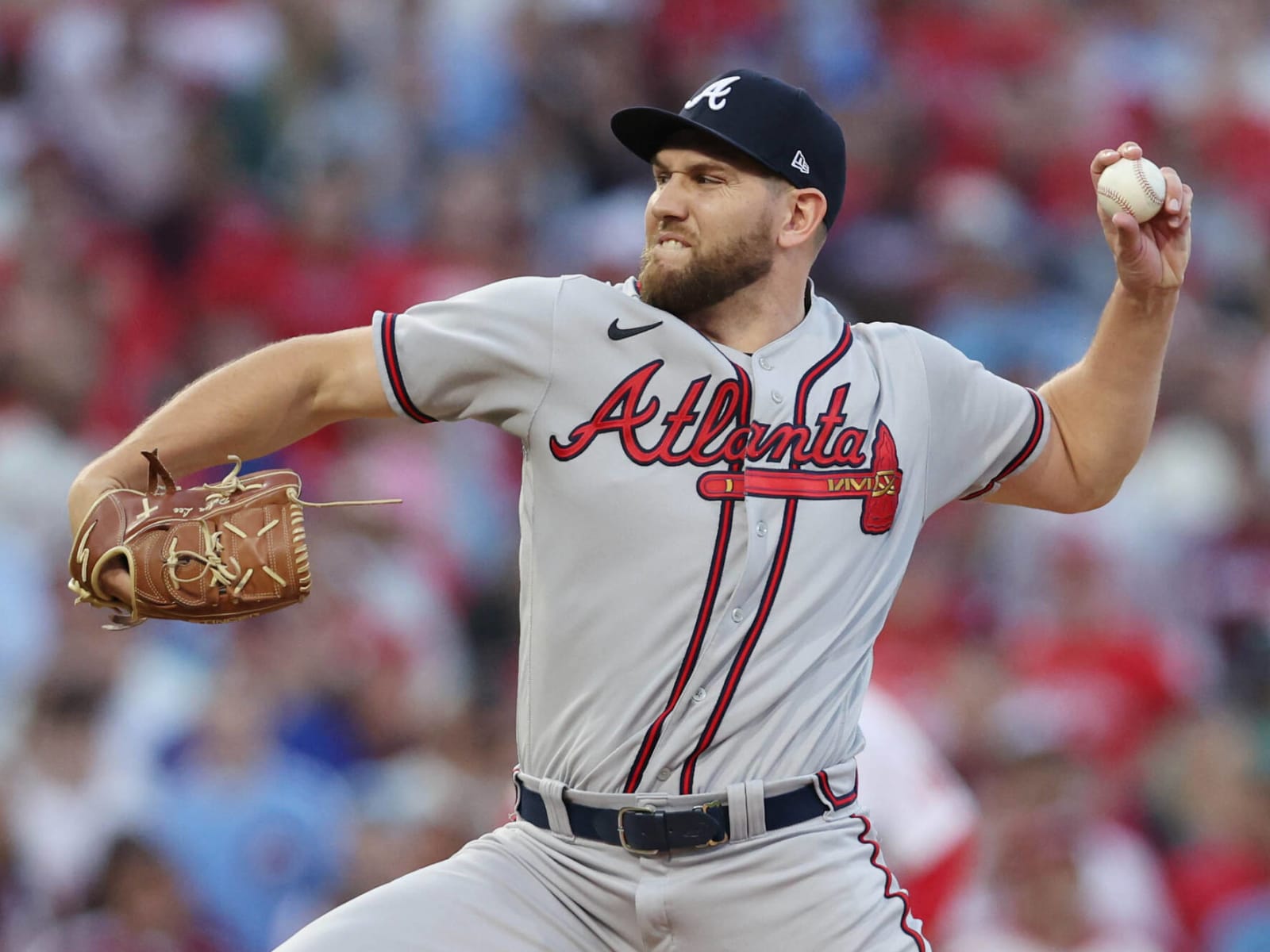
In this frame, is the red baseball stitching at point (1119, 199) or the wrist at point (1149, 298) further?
→ the wrist at point (1149, 298)

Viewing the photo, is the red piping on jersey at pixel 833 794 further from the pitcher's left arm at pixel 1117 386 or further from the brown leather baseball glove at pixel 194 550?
the brown leather baseball glove at pixel 194 550

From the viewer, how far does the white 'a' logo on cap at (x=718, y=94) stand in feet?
10.8

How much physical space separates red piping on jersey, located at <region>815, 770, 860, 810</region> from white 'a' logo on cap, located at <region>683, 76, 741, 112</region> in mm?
1200

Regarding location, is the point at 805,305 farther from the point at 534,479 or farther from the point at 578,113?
the point at 578,113

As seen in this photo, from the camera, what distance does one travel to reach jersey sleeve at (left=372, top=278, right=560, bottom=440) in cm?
314

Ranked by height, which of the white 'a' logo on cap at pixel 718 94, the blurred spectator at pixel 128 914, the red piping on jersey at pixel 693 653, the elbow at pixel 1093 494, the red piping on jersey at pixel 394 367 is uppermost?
the white 'a' logo on cap at pixel 718 94

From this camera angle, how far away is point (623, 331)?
10.5 ft

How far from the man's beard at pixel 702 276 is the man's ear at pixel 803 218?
8 cm

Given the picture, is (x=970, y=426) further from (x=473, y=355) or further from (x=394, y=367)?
(x=394, y=367)

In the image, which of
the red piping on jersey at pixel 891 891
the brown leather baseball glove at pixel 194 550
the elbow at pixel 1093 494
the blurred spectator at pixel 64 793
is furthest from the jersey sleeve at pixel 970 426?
the blurred spectator at pixel 64 793

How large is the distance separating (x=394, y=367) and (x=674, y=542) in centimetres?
57

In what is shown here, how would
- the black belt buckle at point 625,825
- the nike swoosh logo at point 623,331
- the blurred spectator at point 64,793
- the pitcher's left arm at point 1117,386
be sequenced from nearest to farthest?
the black belt buckle at point 625,825, the nike swoosh logo at point 623,331, the pitcher's left arm at point 1117,386, the blurred spectator at point 64,793

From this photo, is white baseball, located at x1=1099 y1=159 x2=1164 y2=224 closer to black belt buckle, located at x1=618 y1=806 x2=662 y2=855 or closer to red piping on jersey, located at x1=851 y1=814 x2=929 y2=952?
red piping on jersey, located at x1=851 y1=814 x2=929 y2=952

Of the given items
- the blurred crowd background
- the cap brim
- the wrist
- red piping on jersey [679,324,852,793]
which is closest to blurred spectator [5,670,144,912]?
the blurred crowd background
